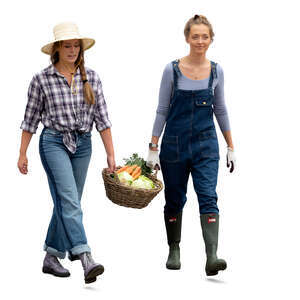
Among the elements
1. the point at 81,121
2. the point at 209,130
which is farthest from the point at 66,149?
the point at 209,130

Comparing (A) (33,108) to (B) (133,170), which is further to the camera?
(B) (133,170)

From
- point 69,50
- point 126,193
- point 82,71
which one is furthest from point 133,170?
point 69,50

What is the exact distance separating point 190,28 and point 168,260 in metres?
2.47

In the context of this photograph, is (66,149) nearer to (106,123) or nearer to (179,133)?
(106,123)

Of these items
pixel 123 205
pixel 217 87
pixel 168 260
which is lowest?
pixel 168 260

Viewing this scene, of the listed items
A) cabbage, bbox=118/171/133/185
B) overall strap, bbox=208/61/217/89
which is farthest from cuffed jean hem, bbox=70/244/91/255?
overall strap, bbox=208/61/217/89

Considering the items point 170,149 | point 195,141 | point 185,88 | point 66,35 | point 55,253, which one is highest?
point 66,35

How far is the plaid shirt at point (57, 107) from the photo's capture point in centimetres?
803

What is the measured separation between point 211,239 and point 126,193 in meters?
0.98

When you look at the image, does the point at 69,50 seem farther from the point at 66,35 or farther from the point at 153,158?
the point at 153,158

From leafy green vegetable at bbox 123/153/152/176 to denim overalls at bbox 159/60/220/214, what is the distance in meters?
0.26

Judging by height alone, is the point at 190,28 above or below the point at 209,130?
above

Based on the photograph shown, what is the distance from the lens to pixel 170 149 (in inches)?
338

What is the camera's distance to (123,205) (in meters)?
8.41
